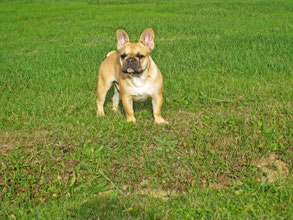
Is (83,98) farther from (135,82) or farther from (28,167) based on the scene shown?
(28,167)

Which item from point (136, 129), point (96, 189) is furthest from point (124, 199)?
point (136, 129)

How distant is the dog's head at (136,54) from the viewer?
4.20 metres

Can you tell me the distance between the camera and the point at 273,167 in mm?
3889

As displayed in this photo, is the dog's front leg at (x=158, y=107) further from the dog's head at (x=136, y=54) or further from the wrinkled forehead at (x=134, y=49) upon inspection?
the wrinkled forehead at (x=134, y=49)

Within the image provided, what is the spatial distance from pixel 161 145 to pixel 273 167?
1.39 metres

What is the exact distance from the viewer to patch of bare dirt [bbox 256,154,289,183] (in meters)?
3.77

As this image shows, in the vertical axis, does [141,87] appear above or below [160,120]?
above

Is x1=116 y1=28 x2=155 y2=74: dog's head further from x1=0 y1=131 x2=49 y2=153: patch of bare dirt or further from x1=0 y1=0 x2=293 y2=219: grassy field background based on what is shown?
x1=0 y1=131 x2=49 y2=153: patch of bare dirt

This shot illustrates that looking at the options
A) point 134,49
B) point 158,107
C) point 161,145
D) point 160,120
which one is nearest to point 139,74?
point 134,49

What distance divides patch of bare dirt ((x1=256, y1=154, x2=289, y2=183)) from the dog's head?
195 cm

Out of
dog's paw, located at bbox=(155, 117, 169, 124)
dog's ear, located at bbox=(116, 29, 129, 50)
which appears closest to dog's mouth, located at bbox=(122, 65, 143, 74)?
dog's ear, located at bbox=(116, 29, 129, 50)

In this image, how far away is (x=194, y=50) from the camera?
770 centimetres

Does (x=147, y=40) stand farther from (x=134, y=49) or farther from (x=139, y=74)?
(x=139, y=74)

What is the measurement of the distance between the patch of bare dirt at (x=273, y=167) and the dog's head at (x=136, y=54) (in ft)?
6.40
